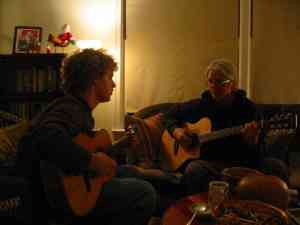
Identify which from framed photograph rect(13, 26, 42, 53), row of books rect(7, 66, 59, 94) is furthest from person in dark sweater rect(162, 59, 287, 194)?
framed photograph rect(13, 26, 42, 53)

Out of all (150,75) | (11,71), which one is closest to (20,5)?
(11,71)

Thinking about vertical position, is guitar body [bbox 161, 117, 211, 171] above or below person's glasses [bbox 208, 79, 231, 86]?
below

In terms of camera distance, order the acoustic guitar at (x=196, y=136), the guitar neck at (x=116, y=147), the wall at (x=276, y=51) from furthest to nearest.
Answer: the wall at (x=276, y=51), the acoustic guitar at (x=196, y=136), the guitar neck at (x=116, y=147)

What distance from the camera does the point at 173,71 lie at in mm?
3938

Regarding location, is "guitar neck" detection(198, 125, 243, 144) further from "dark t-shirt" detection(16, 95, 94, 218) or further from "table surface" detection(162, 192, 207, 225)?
"dark t-shirt" detection(16, 95, 94, 218)

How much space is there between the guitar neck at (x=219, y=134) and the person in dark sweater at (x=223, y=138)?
32 mm

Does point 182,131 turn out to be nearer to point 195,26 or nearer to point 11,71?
point 195,26

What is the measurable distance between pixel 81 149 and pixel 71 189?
0.18 metres

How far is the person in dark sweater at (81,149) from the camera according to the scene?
173 cm

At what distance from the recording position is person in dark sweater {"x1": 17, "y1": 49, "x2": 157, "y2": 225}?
1.73 meters

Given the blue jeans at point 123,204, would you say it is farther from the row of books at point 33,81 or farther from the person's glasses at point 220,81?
the row of books at point 33,81

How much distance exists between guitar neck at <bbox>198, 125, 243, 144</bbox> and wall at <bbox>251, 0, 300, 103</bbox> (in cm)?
138

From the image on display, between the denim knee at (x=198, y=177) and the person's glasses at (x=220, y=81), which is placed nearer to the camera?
the denim knee at (x=198, y=177)

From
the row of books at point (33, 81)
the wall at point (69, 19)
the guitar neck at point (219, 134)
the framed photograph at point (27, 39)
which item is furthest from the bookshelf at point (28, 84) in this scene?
the guitar neck at point (219, 134)
